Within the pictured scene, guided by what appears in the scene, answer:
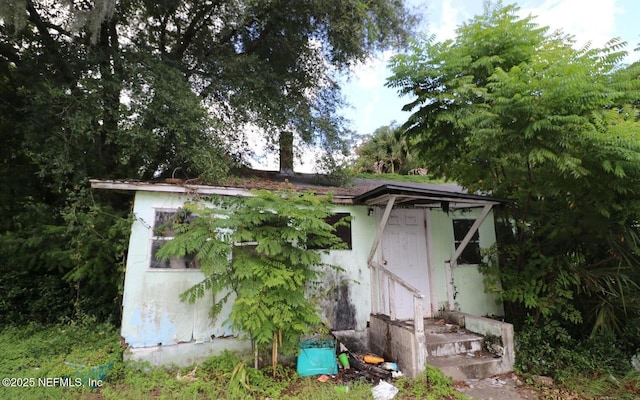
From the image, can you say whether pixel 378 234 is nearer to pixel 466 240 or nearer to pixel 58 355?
pixel 466 240

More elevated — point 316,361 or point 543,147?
point 543,147

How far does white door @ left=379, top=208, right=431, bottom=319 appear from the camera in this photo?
689 centimetres

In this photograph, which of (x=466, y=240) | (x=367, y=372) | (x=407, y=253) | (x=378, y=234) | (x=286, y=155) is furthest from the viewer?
(x=286, y=155)

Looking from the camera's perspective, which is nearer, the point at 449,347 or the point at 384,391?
the point at 384,391

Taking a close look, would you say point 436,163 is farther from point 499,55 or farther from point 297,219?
point 297,219

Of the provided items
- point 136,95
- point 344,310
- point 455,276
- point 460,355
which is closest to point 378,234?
point 344,310

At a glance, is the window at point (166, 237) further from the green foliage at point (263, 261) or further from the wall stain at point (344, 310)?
the wall stain at point (344, 310)

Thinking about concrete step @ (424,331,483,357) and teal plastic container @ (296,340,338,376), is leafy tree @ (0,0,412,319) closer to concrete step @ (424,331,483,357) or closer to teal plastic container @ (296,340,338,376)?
teal plastic container @ (296,340,338,376)

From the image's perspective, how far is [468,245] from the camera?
7496mm

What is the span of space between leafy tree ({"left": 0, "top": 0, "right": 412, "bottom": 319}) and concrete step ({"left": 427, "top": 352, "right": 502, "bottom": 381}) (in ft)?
17.9

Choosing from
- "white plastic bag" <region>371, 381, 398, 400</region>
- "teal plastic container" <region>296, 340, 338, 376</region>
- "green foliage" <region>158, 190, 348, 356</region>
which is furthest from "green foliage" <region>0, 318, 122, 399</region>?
"white plastic bag" <region>371, 381, 398, 400</region>

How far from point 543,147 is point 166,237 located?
660 cm

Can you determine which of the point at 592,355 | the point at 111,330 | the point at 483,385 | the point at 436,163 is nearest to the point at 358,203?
the point at 436,163

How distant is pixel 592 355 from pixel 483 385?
2.50 meters
